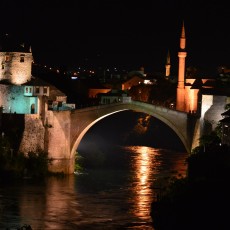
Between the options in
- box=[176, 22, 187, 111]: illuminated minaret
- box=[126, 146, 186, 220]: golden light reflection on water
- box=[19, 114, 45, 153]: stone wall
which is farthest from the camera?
box=[176, 22, 187, 111]: illuminated minaret

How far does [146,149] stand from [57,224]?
34.7 m

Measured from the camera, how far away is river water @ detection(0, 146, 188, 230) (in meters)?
37.7

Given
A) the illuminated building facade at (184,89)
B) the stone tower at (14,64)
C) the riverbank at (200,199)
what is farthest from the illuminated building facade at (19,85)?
the riverbank at (200,199)

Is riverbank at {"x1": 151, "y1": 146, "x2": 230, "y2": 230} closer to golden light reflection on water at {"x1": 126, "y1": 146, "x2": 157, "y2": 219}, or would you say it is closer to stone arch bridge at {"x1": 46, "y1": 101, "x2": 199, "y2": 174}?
golden light reflection on water at {"x1": 126, "y1": 146, "x2": 157, "y2": 219}

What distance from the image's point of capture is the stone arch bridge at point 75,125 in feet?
169

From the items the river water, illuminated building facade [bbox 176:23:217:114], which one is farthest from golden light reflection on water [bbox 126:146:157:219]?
illuminated building facade [bbox 176:23:217:114]

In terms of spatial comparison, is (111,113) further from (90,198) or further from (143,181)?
(90,198)

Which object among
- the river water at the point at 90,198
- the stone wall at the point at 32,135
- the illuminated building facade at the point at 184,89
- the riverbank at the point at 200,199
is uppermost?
the illuminated building facade at the point at 184,89

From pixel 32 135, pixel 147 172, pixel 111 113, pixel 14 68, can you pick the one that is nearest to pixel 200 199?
pixel 32 135

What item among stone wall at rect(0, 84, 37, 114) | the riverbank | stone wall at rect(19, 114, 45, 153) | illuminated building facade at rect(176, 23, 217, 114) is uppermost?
illuminated building facade at rect(176, 23, 217, 114)

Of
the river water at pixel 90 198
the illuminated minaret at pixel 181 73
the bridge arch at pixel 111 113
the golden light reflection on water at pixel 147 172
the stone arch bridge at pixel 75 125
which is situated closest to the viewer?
the river water at pixel 90 198

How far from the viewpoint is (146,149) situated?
7169cm

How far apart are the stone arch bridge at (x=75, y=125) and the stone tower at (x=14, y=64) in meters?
3.34

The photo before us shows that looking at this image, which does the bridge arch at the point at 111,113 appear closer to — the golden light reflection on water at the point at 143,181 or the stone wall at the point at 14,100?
the stone wall at the point at 14,100
